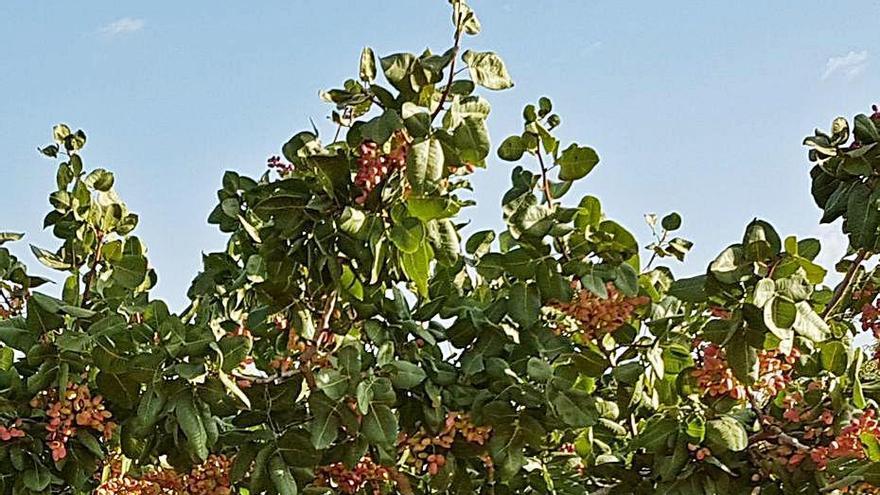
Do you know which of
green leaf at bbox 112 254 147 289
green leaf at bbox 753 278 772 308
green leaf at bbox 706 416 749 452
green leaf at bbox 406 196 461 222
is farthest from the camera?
green leaf at bbox 112 254 147 289

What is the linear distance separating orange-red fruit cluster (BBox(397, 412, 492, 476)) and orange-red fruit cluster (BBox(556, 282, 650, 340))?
32 cm

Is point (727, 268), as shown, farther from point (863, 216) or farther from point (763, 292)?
point (863, 216)

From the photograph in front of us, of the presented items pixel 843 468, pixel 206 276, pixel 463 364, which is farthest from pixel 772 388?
pixel 206 276

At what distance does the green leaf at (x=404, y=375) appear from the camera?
218 cm

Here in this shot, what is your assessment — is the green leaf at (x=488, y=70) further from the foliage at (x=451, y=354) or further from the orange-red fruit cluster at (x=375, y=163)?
the orange-red fruit cluster at (x=375, y=163)

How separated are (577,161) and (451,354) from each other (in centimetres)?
58

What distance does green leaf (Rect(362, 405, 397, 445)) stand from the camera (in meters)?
2.10

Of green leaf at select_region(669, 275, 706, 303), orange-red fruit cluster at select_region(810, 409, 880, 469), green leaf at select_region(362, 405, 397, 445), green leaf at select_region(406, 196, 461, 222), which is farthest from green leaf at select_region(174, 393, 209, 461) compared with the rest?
orange-red fruit cluster at select_region(810, 409, 880, 469)

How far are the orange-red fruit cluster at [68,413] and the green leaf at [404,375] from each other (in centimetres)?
64

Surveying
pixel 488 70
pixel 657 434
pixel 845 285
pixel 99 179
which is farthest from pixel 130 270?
pixel 845 285

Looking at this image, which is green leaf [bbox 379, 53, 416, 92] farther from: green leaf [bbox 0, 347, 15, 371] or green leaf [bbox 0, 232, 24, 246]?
green leaf [bbox 0, 232, 24, 246]

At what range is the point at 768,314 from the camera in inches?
76.5

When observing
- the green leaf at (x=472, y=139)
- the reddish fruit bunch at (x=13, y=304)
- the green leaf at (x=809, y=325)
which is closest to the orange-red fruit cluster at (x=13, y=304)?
the reddish fruit bunch at (x=13, y=304)

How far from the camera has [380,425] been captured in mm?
2113
